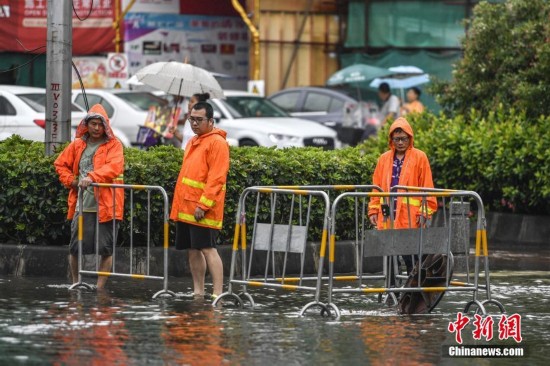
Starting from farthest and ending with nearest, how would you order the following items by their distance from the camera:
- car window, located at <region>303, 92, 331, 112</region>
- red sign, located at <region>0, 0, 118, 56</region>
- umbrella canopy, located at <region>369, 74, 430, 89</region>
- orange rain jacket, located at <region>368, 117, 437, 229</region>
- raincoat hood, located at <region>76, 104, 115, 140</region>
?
red sign, located at <region>0, 0, 118, 56</region>, umbrella canopy, located at <region>369, 74, 430, 89</region>, car window, located at <region>303, 92, 331, 112</region>, raincoat hood, located at <region>76, 104, 115, 140</region>, orange rain jacket, located at <region>368, 117, 437, 229</region>

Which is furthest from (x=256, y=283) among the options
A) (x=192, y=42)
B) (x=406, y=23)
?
(x=192, y=42)

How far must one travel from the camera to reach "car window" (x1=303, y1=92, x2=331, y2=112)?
96.3 ft

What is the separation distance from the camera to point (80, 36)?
34125 millimetres

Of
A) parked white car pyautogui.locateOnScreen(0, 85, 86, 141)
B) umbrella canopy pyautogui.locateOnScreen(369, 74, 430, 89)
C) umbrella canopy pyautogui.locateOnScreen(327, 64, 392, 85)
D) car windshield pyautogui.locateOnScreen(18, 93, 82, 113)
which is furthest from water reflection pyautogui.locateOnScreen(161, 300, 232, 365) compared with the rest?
umbrella canopy pyautogui.locateOnScreen(327, 64, 392, 85)

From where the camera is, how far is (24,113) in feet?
77.8

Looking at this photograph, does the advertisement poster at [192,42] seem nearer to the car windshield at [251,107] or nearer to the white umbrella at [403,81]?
the white umbrella at [403,81]

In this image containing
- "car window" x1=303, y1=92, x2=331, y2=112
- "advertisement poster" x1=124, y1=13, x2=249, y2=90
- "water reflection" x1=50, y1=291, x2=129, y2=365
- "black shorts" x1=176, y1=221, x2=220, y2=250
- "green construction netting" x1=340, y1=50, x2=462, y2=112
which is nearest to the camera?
"water reflection" x1=50, y1=291, x2=129, y2=365

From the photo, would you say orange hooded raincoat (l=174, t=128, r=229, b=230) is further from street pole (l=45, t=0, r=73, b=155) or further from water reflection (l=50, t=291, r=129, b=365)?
street pole (l=45, t=0, r=73, b=155)

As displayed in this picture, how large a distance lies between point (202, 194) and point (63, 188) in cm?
200

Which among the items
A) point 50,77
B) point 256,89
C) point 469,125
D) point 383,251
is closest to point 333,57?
point 256,89

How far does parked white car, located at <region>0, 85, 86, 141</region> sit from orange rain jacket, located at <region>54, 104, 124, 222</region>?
1076cm

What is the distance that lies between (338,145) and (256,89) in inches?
199

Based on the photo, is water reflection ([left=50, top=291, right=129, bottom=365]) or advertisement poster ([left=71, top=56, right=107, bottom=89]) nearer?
water reflection ([left=50, top=291, right=129, bottom=365])

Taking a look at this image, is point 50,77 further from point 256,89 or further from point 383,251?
point 256,89
